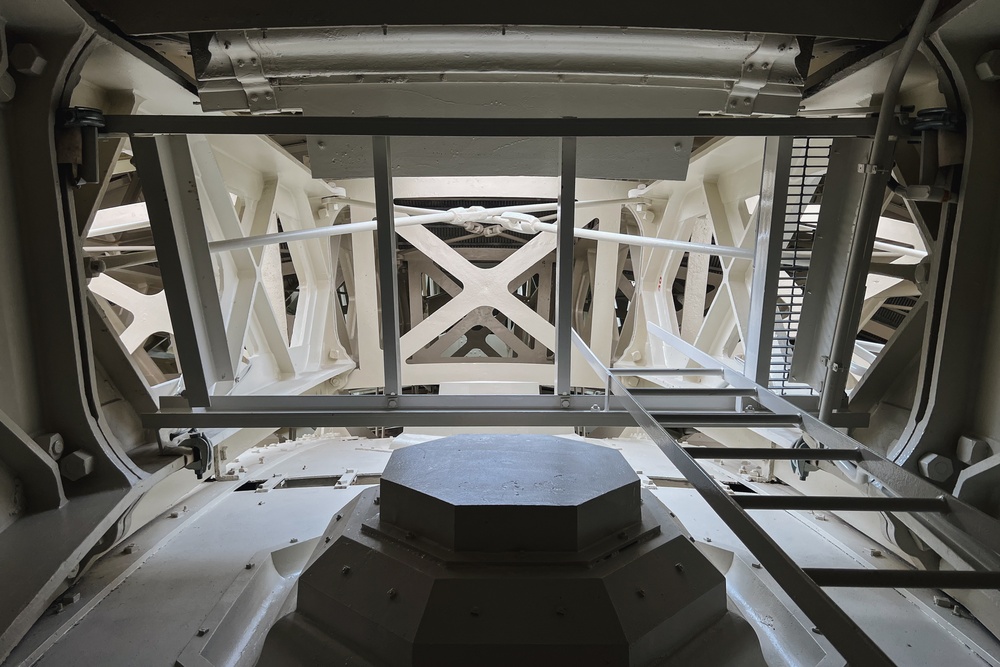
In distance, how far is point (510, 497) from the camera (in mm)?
2254

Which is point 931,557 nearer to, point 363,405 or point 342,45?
point 363,405

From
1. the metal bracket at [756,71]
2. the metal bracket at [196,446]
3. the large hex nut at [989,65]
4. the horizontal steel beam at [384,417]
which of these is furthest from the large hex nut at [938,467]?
the metal bracket at [196,446]

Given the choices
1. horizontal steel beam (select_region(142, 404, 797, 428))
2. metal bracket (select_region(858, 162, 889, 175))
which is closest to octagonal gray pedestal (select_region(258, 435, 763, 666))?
horizontal steel beam (select_region(142, 404, 797, 428))

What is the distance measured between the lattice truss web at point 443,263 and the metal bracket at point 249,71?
77 cm

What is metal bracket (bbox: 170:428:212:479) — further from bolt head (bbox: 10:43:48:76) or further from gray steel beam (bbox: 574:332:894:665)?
gray steel beam (bbox: 574:332:894:665)

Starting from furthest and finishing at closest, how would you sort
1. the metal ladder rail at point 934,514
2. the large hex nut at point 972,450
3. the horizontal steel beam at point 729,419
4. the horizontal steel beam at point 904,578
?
the horizontal steel beam at point 729,419 < the large hex nut at point 972,450 < the metal ladder rail at point 934,514 < the horizontal steel beam at point 904,578

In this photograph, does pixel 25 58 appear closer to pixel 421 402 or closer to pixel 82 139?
pixel 82 139

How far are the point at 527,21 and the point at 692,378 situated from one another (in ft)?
16.1

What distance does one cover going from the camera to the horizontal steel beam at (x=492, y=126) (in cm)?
272

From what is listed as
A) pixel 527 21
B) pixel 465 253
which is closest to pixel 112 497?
pixel 527 21

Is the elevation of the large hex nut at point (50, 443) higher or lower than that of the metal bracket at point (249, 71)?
lower

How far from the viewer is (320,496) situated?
3.70m

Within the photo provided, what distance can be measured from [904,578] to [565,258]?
6.85 ft

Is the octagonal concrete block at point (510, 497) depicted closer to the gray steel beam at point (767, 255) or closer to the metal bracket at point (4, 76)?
the gray steel beam at point (767, 255)
